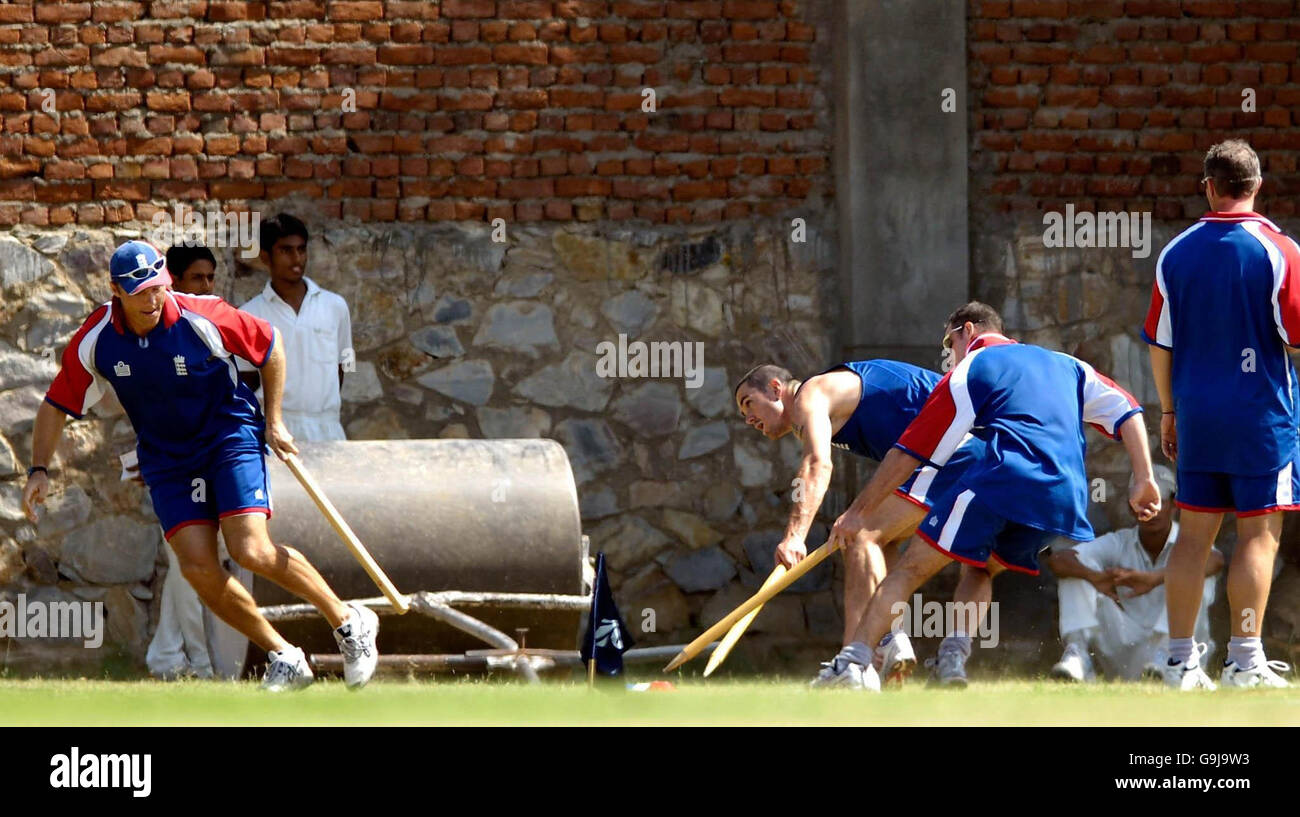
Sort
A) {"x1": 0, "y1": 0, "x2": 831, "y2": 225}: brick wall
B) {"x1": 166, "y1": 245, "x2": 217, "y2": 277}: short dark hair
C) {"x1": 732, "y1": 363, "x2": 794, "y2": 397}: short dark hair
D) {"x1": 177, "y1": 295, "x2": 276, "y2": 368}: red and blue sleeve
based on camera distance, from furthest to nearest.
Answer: {"x1": 0, "y1": 0, "x2": 831, "y2": 225}: brick wall < {"x1": 166, "y1": 245, "x2": 217, "y2": 277}: short dark hair < {"x1": 732, "y1": 363, "x2": 794, "y2": 397}: short dark hair < {"x1": 177, "y1": 295, "x2": 276, "y2": 368}: red and blue sleeve

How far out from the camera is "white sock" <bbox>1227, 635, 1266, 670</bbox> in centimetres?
595

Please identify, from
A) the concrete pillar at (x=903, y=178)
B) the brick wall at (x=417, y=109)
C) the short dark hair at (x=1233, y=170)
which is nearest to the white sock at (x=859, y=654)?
the short dark hair at (x=1233, y=170)

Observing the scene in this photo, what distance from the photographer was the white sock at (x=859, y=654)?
613 cm

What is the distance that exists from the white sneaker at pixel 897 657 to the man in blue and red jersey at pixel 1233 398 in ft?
2.84

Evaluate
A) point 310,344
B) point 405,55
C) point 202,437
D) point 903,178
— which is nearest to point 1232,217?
point 903,178

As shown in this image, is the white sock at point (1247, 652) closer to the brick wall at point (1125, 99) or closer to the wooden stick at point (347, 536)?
the wooden stick at point (347, 536)

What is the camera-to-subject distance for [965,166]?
346 inches

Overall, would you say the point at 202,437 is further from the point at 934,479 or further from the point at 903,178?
the point at 903,178

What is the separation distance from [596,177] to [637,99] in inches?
16.5

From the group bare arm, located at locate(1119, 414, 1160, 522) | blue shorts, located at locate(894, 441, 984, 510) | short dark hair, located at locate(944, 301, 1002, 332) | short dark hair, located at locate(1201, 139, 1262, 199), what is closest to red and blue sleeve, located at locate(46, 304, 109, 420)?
blue shorts, located at locate(894, 441, 984, 510)

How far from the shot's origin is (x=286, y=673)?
6.24 metres

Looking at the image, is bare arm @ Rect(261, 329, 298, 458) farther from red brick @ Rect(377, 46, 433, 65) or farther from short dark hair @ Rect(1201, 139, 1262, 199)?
short dark hair @ Rect(1201, 139, 1262, 199)

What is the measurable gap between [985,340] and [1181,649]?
125 centimetres

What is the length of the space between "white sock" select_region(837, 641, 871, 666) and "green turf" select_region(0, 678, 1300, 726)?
178mm
